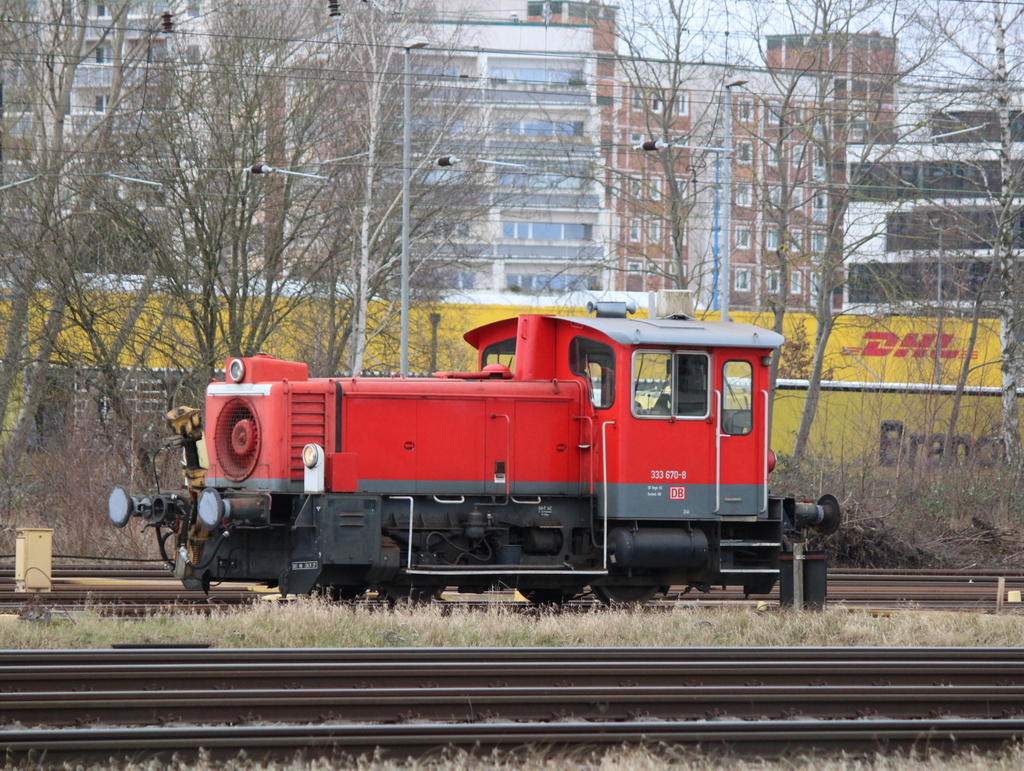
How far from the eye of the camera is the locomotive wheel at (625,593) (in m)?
11.6

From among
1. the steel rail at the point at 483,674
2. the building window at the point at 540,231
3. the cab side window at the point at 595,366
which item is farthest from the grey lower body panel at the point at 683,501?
the building window at the point at 540,231

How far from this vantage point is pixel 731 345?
11141mm

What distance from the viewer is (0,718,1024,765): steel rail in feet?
19.9

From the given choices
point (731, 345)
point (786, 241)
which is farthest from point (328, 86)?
point (731, 345)

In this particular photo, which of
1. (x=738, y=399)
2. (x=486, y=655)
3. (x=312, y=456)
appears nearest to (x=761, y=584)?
(x=738, y=399)

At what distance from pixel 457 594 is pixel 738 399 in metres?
4.12

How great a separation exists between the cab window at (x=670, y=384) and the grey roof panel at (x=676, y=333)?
167mm

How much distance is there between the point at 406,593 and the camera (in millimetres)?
11164

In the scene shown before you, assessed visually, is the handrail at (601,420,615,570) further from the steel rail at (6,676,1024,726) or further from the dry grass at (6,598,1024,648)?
the steel rail at (6,676,1024,726)

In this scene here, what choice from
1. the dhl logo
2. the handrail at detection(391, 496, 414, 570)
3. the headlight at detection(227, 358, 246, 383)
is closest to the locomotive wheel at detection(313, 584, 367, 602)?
the handrail at detection(391, 496, 414, 570)

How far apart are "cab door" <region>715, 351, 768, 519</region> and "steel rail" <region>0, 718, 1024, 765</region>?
4.41 meters

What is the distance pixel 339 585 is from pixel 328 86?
1604 centimetres

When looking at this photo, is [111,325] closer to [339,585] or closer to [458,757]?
[339,585]

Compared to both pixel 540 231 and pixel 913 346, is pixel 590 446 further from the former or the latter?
pixel 540 231
